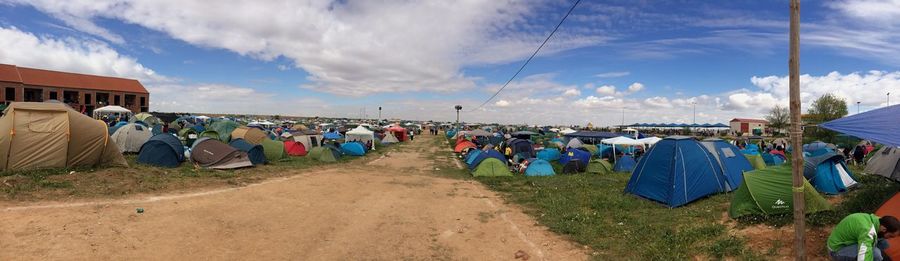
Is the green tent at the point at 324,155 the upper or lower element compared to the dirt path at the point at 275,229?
upper

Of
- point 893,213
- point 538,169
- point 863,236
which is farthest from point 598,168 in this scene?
point 863,236

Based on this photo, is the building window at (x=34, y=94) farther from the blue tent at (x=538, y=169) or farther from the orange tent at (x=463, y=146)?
the blue tent at (x=538, y=169)

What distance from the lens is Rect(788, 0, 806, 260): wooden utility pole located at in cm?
552

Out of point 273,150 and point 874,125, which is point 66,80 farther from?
point 874,125

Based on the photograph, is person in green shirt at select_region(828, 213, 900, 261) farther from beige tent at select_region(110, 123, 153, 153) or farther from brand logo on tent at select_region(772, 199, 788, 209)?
beige tent at select_region(110, 123, 153, 153)

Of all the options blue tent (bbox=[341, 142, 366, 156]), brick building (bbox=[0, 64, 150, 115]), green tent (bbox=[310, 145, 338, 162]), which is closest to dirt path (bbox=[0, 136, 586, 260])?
green tent (bbox=[310, 145, 338, 162])

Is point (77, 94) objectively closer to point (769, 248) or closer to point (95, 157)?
point (95, 157)

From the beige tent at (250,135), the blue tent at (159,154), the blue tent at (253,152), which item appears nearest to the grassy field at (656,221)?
the blue tent at (253,152)

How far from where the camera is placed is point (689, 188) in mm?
11359

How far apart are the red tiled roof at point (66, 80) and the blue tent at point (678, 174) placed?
251 ft

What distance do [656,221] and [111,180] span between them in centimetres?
1545

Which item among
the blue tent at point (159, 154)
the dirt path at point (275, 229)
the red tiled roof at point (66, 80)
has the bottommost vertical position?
the dirt path at point (275, 229)

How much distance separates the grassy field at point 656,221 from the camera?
7293 mm

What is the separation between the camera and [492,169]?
20.2 metres
